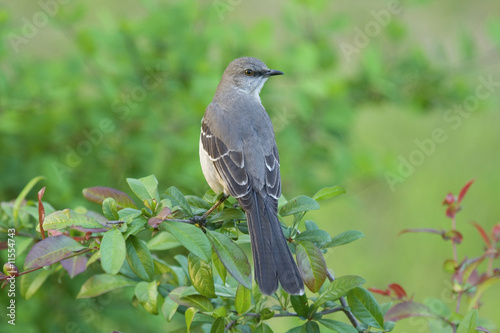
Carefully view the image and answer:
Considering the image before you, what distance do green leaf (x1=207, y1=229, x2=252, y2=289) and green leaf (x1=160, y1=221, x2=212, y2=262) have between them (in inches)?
2.8

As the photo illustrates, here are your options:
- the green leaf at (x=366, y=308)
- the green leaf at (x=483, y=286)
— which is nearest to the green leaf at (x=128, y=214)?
the green leaf at (x=366, y=308)

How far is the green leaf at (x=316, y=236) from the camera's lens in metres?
2.17

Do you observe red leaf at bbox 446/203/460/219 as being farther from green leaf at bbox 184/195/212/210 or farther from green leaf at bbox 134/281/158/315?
green leaf at bbox 134/281/158/315

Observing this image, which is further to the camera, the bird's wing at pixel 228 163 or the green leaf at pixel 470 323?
the bird's wing at pixel 228 163

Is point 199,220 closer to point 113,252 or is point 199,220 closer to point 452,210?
point 113,252

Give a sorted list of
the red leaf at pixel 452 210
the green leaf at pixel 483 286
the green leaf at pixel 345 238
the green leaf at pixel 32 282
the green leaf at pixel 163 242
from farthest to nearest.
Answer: the green leaf at pixel 163 242 < the green leaf at pixel 32 282 < the red leaf at pixel 452 210 < the green leaf at pixel 483 286 < the green leaf at pixel 345 238

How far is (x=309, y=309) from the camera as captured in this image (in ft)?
7.13

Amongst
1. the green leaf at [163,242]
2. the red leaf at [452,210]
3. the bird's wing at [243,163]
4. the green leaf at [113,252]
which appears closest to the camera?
the green leaf at [113,252]

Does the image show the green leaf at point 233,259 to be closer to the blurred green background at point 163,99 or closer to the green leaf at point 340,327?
the green leaf at point 340,327

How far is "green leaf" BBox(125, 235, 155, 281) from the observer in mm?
2102

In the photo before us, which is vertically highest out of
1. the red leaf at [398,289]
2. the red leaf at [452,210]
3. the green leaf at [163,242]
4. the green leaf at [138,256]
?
the red leaf at [452,210]

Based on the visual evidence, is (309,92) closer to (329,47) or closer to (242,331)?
(329,47)

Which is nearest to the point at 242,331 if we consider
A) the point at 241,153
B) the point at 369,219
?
the point at 241,153

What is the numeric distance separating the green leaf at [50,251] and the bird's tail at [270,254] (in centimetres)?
67
